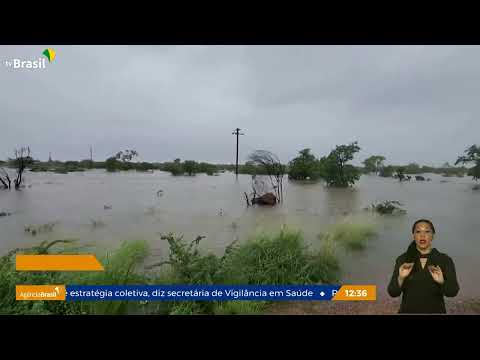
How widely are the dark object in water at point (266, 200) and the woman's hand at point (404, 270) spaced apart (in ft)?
22.1

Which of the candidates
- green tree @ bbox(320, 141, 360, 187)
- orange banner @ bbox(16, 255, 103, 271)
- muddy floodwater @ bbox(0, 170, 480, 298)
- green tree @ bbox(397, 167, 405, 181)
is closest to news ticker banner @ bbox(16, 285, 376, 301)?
orange banner @ bbox(16, 255, 103, 271)

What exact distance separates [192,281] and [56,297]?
1391 mm

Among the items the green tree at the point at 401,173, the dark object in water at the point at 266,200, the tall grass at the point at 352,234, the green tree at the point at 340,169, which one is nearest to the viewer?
the tall grass at the point at 352,234

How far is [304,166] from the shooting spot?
15695mm

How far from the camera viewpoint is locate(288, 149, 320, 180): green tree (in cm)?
1550

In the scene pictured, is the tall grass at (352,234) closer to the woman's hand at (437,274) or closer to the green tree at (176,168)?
the woman's hand at (437,274)

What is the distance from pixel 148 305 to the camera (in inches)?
85.2

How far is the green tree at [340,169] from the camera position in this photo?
1168 cm

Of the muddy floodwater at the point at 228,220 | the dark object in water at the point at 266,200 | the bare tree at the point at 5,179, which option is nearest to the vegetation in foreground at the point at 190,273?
the muddy floodwater at the point at 228,220

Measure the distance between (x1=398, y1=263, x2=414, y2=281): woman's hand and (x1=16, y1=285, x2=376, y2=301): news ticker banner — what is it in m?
0.53

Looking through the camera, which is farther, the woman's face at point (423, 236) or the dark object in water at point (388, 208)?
the dark object in water at point (388, 208)

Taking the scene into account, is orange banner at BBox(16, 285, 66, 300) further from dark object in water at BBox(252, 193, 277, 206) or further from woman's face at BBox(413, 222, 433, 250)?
dark object in water at BBox(252, 193, 277, 206)

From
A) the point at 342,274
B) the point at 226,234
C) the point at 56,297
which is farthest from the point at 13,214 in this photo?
the point at 342,274
